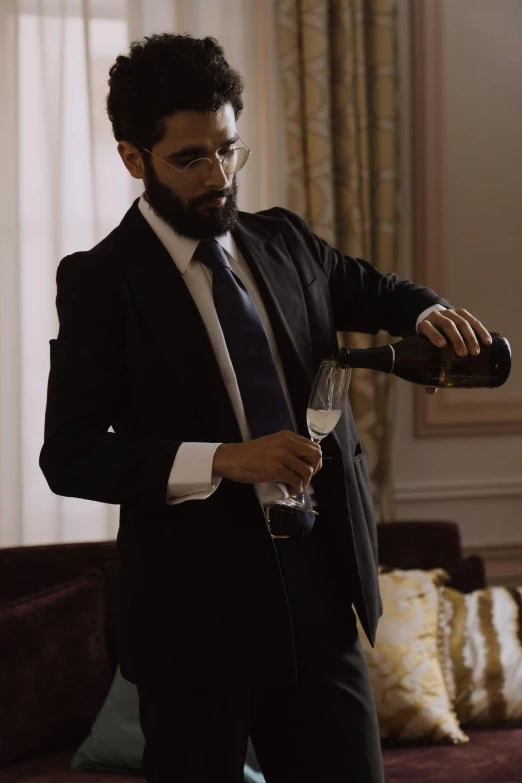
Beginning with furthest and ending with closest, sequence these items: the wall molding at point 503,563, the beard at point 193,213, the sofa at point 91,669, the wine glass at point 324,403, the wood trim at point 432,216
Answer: the wall molding at point 503,563
the wood trim at point 432,216
the sofa at point 91,669
the beard at point 193,213
the wine glass at point 324,403

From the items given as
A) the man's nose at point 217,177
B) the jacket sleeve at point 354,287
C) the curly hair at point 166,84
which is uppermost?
the curly hair at point 166,84

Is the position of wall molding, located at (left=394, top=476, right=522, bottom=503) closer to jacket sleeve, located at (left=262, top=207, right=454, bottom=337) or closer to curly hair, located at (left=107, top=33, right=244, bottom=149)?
jacket sleeve, located at (left=262, top=207, right=454, bottom=337)

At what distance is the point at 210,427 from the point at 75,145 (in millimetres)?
1645

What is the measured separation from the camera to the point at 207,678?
1.47 m

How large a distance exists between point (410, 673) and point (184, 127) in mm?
1430

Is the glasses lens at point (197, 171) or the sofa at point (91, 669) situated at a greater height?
the glasses lens at point (197, 171)

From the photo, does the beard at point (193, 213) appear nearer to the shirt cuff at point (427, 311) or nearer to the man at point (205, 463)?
the man at point (205, 463)

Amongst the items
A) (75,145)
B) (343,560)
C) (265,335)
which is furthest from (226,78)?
(75,145)

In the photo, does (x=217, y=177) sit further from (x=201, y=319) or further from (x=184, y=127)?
(x=201, y=319)

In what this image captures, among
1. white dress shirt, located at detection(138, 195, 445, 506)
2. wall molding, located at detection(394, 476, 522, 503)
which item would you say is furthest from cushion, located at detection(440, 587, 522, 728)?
white dress shirt, located at detection(138, 195, 445, 506)

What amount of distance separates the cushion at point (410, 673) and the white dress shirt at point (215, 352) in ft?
2.98

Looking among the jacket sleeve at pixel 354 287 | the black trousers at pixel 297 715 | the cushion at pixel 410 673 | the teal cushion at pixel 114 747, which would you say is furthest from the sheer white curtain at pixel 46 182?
the black trousers at pixel 297 715

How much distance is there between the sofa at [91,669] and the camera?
2.21 meters

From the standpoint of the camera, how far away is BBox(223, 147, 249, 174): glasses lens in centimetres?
158
